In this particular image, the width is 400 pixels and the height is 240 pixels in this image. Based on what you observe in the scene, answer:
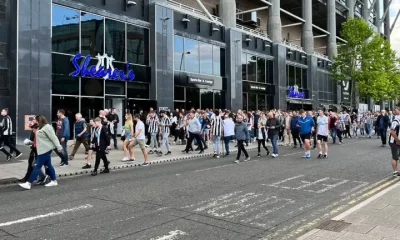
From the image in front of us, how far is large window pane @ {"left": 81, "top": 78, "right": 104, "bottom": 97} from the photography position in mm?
18984

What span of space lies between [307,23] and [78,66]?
1279 inches

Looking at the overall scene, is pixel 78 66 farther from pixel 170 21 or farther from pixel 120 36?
pixel 170 21

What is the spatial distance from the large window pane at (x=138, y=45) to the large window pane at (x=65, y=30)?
3.73 meters

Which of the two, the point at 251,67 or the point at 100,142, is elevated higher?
the point at 251,67

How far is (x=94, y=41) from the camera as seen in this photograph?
64.7 feet

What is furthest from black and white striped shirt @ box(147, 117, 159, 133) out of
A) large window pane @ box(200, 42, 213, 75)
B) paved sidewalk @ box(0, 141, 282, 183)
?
large window pane @ box(200, 42, 213, 75)

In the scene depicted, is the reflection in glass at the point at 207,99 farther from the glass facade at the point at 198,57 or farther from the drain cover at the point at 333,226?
the drain cover at the point at 333,226

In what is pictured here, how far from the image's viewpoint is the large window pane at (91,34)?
19.2 metres

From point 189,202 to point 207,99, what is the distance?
2088cm

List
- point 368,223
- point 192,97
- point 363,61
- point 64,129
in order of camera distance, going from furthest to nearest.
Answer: point 363,61 < point 192,97 < point 64,129 < point 368,223

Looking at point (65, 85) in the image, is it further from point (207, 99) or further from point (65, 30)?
point (207, 99)

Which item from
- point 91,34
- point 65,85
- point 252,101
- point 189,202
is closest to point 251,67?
point 252,101

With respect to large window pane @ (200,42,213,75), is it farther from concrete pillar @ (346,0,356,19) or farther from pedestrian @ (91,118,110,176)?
concrete pillar @ (346,0,356,19)

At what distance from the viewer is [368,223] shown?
4.93m
